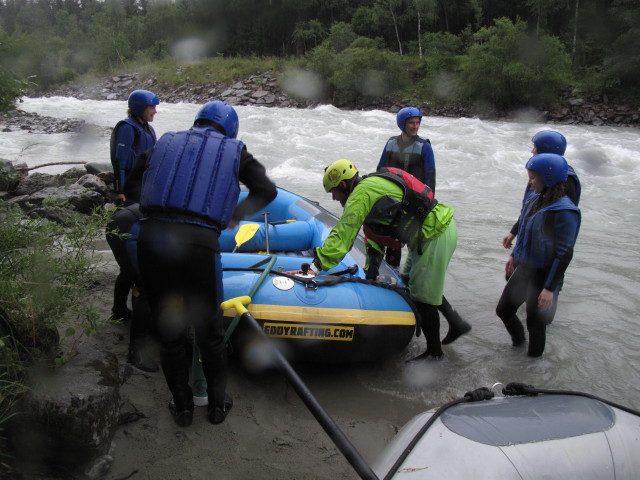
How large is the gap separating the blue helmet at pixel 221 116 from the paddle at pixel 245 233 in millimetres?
1650

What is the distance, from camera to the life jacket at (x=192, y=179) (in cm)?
192

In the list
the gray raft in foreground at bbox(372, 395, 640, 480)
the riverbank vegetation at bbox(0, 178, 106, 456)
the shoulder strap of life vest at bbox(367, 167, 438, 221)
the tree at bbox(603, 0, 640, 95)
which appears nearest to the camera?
the gray raft in foreground at bbox(372, 395, 640, 480)

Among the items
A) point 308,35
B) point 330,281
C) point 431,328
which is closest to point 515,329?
point 431,328

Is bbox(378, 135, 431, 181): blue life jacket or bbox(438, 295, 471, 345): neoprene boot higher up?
bbox(378, 135, 431, 181): blue life jacket

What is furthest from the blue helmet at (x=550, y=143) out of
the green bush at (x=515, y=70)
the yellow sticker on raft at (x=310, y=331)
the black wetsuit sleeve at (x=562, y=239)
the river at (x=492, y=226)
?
the green bush at (x=515, y=70)

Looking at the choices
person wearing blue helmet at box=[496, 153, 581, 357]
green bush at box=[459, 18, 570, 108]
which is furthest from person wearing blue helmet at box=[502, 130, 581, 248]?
green bush at box=[459, 18, 570, 108]

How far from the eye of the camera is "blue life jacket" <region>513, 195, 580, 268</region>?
2.74 meters

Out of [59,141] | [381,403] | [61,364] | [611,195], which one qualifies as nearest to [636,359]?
[381,403]

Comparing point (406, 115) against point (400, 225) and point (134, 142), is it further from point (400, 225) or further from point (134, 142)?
point (134, 142)

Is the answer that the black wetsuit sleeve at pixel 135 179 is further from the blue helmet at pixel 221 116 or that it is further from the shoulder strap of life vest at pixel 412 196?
the shoulder strap of life vest at pixel 412 196

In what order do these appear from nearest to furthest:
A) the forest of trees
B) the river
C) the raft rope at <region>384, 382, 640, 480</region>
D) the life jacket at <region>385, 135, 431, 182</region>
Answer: the raft rope at <region>384, 382, 640, 480</region> → the river → the life jacket at <region>385, 135, 431, 182</region> → the forest of trees

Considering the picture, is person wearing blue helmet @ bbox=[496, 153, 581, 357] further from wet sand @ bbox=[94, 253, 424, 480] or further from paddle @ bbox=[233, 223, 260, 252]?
paddle @ bbox=[233, 223, 260, 252]

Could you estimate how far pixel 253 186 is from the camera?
2.14 metres

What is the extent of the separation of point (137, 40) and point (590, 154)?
50.8m
